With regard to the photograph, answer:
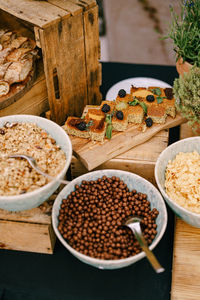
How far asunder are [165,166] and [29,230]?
63 cm

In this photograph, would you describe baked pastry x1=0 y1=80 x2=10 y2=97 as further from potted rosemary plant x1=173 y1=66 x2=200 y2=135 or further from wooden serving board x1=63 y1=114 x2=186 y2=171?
potted rosemary plant x1=173 y1=66 x2=200 y2=135

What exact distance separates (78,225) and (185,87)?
0.77 m

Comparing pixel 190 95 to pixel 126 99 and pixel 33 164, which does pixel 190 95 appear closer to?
pixel 126 99

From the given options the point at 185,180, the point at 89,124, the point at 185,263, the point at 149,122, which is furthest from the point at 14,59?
the point at 185,263

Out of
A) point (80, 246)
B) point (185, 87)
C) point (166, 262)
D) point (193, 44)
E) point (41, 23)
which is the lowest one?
point (166, 262)

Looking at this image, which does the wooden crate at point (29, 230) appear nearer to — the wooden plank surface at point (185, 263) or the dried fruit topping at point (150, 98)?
the wooden plank surface at point (185, 263)

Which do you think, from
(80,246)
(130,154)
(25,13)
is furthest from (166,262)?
(25,13)

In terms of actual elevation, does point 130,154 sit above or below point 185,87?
below

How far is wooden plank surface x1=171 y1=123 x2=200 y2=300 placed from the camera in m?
1.10

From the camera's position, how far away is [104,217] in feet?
3.81

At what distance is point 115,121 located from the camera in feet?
4.76

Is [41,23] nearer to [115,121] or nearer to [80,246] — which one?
[115,121]

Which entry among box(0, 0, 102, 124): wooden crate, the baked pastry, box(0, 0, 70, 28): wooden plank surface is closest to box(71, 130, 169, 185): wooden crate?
box(0, 0, 102, 124): wooden crate

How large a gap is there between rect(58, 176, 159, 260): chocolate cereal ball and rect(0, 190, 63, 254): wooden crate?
0.25ft
